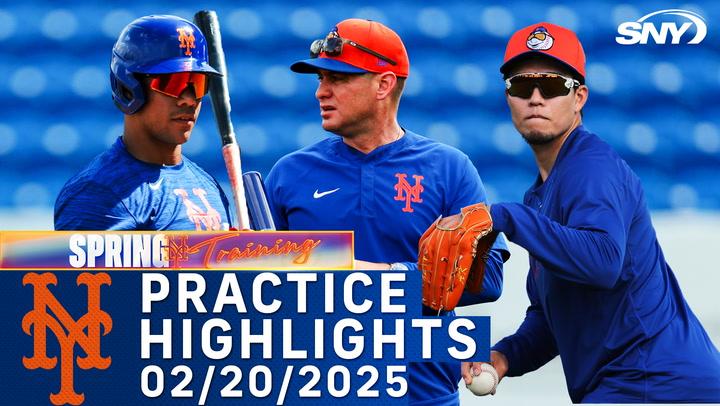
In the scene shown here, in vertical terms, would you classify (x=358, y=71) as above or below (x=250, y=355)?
above

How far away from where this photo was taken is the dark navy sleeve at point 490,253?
7.64 feet

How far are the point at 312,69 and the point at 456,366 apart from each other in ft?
2.00

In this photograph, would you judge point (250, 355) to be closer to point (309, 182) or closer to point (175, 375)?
point (175, 375)

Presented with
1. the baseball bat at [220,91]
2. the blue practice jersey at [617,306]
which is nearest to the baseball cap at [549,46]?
the blue practice jersey at [617,306]

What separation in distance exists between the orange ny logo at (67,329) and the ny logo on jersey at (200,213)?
0.27m

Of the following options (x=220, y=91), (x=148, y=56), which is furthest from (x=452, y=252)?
(x=220, y=91)

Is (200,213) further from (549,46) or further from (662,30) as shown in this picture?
(662,30)

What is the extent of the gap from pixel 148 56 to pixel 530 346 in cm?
88

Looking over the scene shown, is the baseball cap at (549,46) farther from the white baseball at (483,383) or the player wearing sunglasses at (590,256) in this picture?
the white baseball at (483,383)

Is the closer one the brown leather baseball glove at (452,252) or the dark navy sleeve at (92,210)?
the brown leather baseball glove at (452,252)

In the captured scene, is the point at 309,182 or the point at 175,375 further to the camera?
the point at 309,182

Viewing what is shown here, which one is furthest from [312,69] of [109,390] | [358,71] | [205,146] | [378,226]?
[205,146]

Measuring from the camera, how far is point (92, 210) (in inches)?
88.9

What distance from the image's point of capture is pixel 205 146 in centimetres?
465
